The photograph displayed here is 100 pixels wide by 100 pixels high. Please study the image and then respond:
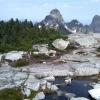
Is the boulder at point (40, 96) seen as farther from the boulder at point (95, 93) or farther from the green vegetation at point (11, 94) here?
the boulder at point (95, 93)

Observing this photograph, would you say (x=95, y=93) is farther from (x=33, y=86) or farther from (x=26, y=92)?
(x=26, y=92)

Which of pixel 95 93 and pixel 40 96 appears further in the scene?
pixel 95 93

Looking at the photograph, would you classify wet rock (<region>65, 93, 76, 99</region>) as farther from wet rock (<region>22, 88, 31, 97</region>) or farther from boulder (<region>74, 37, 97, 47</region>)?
boulder (<region>74, 37, 97, 47</region>)

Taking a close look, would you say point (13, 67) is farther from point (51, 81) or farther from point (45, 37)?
point (45, 37)

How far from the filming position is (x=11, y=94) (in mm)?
31438

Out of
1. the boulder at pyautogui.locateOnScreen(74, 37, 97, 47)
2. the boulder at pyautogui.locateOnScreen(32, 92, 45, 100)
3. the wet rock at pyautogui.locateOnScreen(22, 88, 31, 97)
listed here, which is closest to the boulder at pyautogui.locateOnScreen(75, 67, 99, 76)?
the boulder at pyautogui.locateOnScreen(32, 92, 45, 100)

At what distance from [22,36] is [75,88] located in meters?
23.1

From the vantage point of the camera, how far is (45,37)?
60.9 m

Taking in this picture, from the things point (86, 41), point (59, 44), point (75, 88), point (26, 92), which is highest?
point (59, 44)

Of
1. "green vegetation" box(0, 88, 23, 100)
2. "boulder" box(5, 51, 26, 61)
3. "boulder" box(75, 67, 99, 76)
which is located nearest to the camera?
"green vegetation" box(0, 88, 23, 100)

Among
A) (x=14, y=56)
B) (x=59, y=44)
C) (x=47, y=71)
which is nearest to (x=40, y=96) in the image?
(x=47, y=71)

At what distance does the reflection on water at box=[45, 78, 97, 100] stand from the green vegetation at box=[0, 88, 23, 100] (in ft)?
10.2

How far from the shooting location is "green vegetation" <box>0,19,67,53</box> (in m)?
52.2

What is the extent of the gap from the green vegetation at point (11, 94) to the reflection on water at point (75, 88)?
3.11m
